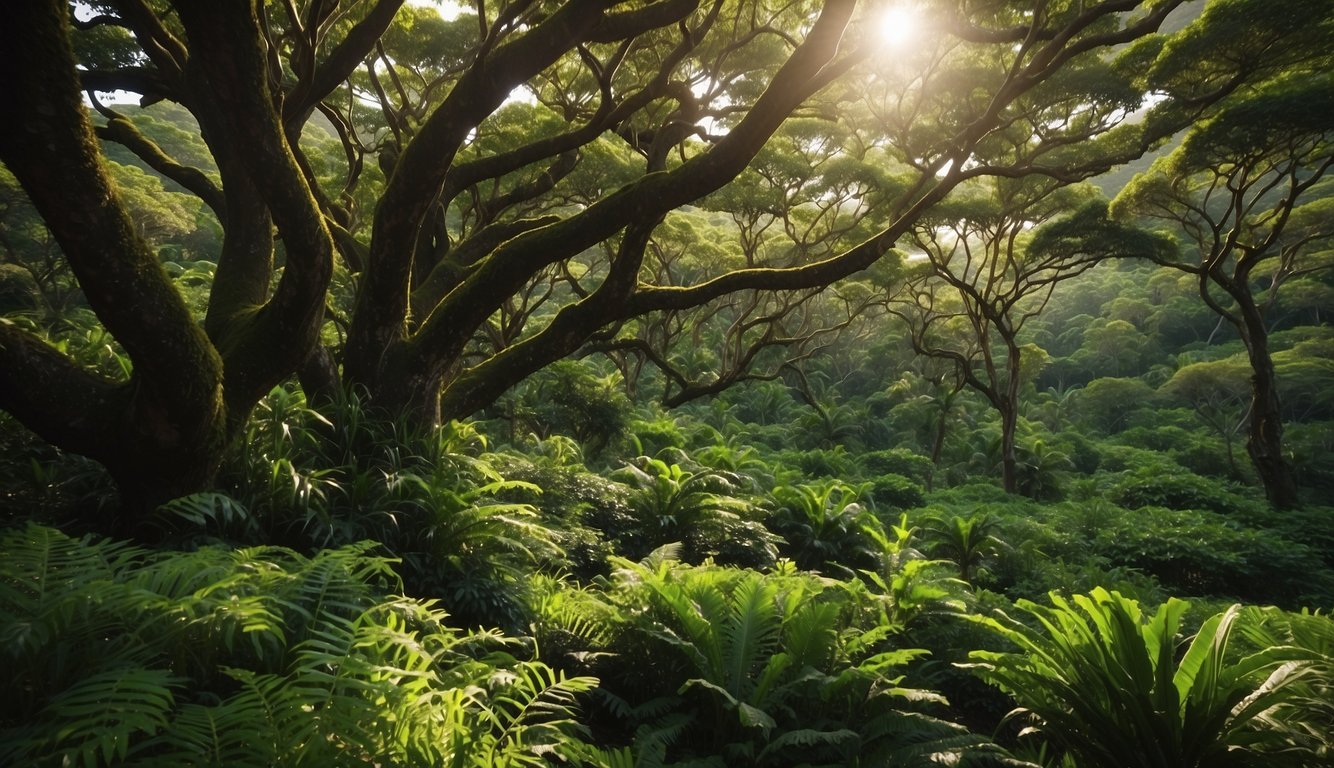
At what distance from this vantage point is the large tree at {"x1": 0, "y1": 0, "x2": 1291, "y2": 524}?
310cm

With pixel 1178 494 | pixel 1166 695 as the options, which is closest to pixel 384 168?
→ pixel 1166 695

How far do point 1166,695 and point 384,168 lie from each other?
9.22m

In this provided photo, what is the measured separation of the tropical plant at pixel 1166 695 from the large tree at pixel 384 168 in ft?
10.1

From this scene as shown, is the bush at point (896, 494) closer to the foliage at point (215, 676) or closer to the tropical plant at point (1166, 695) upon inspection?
the tropical plant at point (1166, 695)

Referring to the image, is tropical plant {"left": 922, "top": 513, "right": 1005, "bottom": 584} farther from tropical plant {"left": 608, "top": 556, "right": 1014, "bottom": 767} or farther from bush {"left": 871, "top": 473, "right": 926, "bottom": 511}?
tropical plant {"left": 608, "top": 556, "right": 1014, "bottom": 767}

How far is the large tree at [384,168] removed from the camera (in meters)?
3.10

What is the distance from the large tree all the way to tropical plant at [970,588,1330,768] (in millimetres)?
3077

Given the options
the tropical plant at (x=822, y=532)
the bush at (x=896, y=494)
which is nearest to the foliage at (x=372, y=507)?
the tropical plant at (x=822, y=532)

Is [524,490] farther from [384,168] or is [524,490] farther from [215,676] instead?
[384,168]

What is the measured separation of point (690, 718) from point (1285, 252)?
19.9 metres

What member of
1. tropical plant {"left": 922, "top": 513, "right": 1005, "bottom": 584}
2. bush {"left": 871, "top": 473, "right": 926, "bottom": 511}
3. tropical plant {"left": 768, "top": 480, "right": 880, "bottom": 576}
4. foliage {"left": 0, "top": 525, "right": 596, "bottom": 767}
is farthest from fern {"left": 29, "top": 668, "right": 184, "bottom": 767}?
bush {"left": 871, "top": 473, "right": 926, "bottom": 511}

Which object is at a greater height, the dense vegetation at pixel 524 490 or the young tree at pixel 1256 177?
the young tree at pixel 1256 177

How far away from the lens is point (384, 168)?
27.4 ft

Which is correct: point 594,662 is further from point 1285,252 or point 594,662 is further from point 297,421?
point 1285,252
